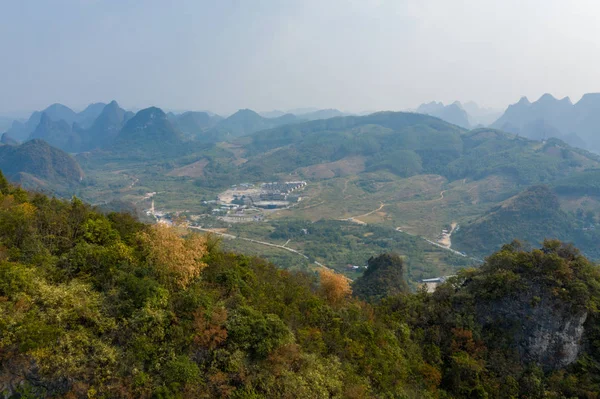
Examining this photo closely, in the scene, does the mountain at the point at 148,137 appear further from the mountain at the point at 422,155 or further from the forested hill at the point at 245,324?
the forested hill at the point at 245,324

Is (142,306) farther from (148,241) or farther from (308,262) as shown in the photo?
(308,262)

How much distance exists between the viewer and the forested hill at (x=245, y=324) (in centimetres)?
830

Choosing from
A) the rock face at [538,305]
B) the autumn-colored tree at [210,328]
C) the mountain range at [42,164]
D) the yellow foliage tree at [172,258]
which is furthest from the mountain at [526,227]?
the mountain range at [42,164]

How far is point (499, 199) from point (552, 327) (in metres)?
86.6

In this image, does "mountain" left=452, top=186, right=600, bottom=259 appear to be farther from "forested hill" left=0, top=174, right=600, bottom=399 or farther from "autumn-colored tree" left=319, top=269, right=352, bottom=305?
"autumn-colored tree" left=319, top=269, right=352, bottom=305

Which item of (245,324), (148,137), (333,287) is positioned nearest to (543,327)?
(333,287)

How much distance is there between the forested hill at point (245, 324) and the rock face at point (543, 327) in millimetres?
52

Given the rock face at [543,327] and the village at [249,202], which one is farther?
the village at [249,202]

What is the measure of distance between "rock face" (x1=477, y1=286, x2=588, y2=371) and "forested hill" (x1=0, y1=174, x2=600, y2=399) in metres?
0.05

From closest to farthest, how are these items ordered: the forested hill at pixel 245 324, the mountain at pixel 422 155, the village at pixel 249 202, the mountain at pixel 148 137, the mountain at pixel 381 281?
the forested hill at pixel 245 324 < the mountain at pixel 381 281 < the village at pixel 249 202 < the mountain at pixel 422 155 < the mountain at pixel 148 137

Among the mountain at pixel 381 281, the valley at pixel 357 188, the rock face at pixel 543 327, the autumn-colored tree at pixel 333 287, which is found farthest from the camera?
the valley at pixel 357 188

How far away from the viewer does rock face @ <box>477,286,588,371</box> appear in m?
15.8

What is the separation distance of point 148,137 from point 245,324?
198793 millimetres

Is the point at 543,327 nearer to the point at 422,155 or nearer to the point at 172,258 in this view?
the point at 172,258
